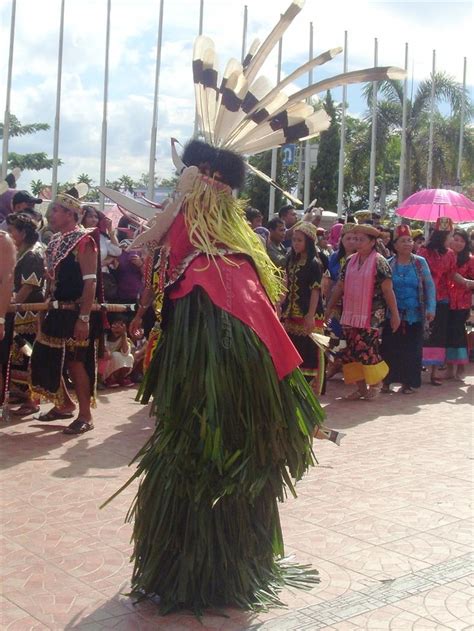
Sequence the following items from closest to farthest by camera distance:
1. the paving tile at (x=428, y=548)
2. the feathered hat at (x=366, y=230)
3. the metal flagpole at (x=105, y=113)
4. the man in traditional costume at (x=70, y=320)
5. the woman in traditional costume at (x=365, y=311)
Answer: the paving tile at (x=428, y=548) < the man in traditional costume at (x=70, y=320) < the feathered hat at (x=366, y=230) < the woman in traditional costume at (x=365, y=311) < the metal flagpole at (x=105, y=113)

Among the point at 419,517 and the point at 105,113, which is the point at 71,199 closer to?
the point at 419,517

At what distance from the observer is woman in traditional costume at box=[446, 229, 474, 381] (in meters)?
10.5

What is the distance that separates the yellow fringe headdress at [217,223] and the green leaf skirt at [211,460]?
8.8 inches

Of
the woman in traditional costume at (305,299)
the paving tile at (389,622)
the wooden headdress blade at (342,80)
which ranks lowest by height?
the paving tile at (389,622)

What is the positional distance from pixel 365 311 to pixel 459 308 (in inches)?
87.0

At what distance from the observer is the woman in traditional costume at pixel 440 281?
10.1m

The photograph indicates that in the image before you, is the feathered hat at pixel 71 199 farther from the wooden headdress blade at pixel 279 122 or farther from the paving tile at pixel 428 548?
the paving tile at pixel 428 548

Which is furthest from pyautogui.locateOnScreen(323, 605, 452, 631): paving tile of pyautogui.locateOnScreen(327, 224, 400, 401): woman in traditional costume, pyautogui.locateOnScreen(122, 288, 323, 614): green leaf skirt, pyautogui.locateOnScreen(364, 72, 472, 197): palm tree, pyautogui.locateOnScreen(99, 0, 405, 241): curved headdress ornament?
pyautogui.locateOnScreen(364, 72, 472, 197): palm tree

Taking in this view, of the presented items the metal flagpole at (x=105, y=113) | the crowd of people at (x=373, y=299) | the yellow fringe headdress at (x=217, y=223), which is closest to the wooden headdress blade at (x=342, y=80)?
the yellow fringe headdress at (x=217, y=223)

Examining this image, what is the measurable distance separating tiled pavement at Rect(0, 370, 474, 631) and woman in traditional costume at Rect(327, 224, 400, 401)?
151 centimetres

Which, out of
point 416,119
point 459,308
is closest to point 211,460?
point 459,308

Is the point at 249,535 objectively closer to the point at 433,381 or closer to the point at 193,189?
the point at 193,189

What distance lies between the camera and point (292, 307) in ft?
26.9

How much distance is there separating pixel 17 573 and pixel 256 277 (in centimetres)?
180
